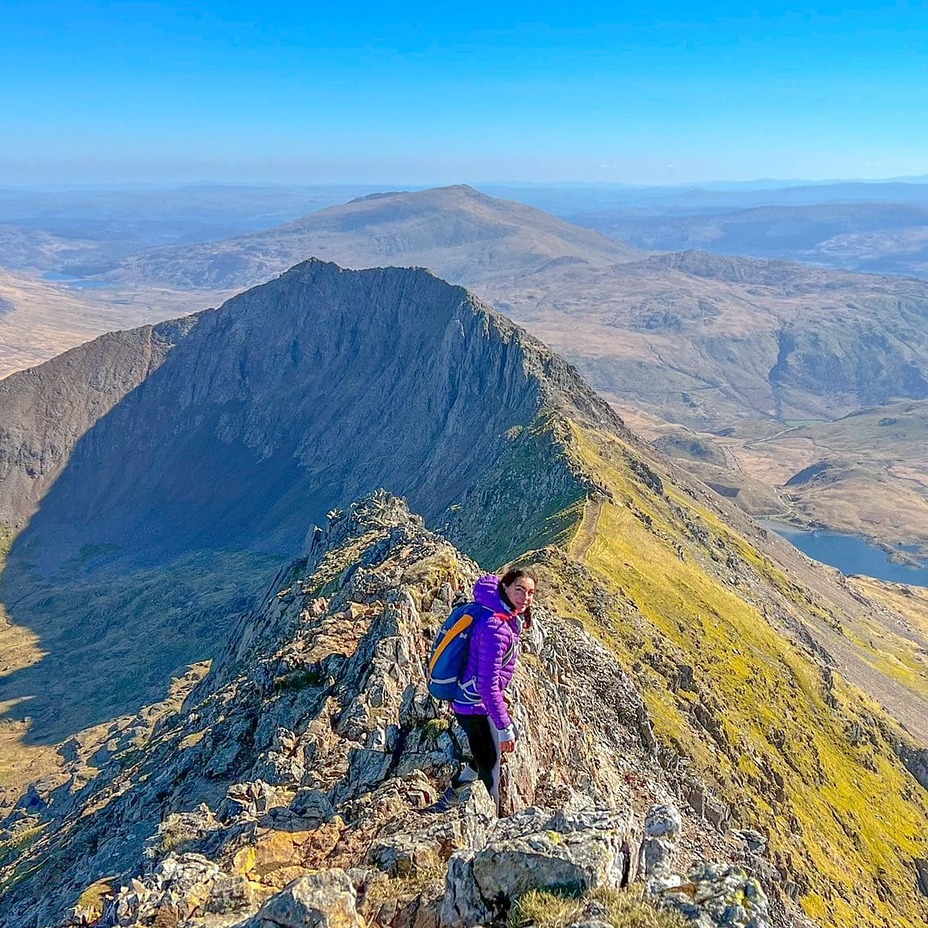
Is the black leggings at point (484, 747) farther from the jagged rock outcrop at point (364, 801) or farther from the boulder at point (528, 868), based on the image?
the boulder at point (528, 868)

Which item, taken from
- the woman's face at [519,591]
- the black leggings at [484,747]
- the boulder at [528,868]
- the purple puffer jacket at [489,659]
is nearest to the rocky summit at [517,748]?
the boulder at [528,868]

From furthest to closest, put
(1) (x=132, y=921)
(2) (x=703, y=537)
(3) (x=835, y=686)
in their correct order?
(2) (x=703, y=537) < (3) (x=835, y=686) < (1) (x=132, y=921)

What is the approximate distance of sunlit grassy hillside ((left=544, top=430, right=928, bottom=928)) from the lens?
211 feet

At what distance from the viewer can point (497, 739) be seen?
2194 cm

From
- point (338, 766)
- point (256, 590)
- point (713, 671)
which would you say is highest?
point (338, 766)

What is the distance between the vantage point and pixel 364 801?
25688mm

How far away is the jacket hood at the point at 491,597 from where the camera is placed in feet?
68.3

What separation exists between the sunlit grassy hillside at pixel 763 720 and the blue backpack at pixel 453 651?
1784 inches

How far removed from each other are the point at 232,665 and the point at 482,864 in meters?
74.0

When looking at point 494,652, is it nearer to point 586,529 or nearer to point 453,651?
point 453,651

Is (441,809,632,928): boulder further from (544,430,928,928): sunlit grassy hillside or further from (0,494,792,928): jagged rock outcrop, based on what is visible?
(544,430,928,928): sunlit grassy hillside

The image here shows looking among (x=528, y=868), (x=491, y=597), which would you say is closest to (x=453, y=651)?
(x=491, y=597)

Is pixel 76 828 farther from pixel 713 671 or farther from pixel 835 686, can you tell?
pixel 835 686

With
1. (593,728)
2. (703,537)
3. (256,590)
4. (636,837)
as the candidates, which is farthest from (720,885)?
(256,590)
